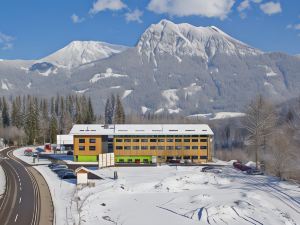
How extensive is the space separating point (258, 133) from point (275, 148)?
11065 mm

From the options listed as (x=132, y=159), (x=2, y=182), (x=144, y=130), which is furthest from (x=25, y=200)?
(x=144, y=130)

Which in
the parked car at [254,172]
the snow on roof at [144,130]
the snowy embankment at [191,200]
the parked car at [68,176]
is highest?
the snow on roof at [144,130]

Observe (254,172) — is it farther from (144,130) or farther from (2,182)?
(2,182)

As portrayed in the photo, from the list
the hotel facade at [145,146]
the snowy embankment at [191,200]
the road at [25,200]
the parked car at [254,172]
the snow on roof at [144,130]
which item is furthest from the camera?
the snow on roof at [144,130]

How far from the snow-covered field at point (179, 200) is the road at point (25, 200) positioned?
1505 mm

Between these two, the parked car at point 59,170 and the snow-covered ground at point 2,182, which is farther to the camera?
the parked car at point 59,170

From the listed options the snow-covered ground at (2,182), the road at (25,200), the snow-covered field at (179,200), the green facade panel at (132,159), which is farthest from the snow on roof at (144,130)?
the snow-covered field at (179,200)

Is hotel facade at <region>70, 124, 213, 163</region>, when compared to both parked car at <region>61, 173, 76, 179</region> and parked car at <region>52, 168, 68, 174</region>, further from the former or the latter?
parked car at <region>61, 173, 76, 179</region>

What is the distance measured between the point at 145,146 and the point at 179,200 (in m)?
50.5

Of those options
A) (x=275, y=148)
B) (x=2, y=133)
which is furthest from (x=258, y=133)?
(x=2, y=133)

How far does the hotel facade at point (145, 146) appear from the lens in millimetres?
116438

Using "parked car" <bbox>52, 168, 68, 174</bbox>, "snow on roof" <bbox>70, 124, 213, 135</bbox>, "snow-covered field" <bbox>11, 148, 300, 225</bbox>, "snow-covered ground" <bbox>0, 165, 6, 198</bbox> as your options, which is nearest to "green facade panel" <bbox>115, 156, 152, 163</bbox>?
"snow on roof" <bbox>70, 124, 213, 135</bbox>

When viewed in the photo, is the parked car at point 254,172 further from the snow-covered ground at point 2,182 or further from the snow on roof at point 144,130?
the snow-covered ground at point 2,182

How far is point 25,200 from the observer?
64.4 m
